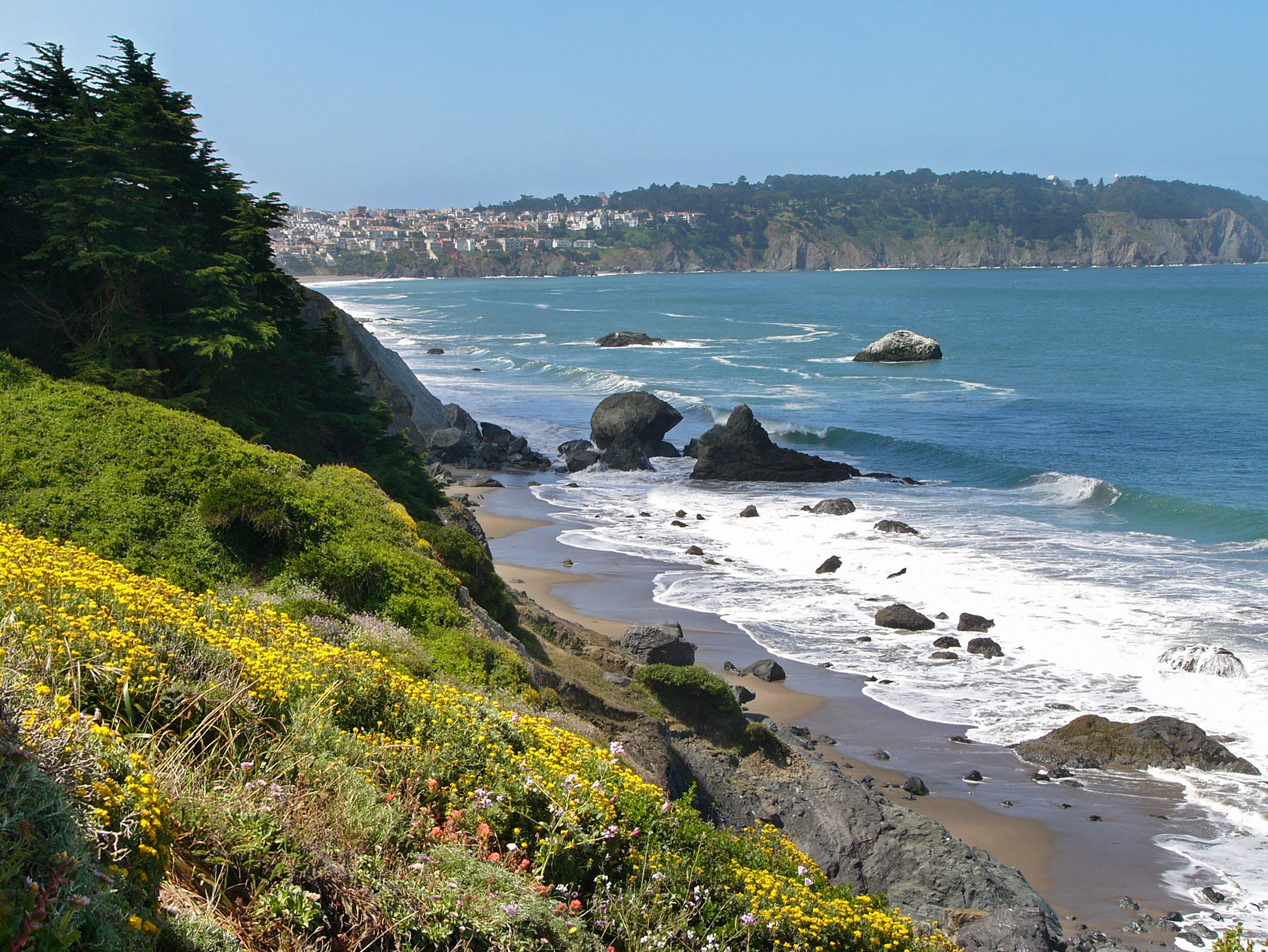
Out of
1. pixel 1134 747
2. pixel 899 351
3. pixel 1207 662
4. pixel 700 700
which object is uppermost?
pixel 899 351

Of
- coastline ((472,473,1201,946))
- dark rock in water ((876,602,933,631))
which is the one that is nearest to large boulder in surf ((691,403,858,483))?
coastline ((472,473,1201,946))

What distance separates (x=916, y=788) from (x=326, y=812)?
11157 millimetres

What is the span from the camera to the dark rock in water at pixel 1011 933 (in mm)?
9898

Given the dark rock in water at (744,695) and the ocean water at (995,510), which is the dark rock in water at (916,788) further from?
the dark rock in water at (744,695)

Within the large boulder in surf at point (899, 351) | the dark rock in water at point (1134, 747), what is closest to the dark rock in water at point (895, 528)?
A: the dark rock in water at point (1134, 747)

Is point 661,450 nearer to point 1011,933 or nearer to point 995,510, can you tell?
point 995,510

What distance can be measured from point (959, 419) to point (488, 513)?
2705cm

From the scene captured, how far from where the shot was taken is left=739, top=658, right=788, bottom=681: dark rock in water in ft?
60.1

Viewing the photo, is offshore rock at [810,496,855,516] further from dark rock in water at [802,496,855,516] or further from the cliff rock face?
the cliff rock face

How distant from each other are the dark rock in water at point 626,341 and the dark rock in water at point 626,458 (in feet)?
143

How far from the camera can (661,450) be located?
44062mm

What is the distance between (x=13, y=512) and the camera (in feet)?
37.2

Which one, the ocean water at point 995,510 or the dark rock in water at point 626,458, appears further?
the dark rock in water at point 626,458

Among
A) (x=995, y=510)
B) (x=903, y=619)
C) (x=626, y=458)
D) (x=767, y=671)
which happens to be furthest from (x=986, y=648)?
(x=626, y=458)
